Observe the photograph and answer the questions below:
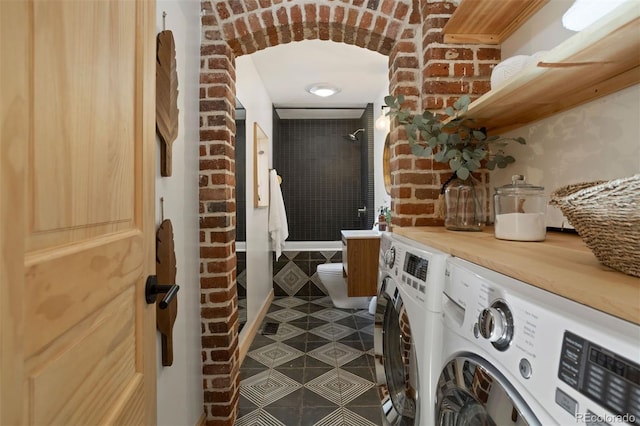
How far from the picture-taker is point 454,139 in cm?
150

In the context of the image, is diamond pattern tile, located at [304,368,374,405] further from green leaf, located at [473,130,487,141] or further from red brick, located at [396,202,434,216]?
green leaf, located at [473,130,487,141]

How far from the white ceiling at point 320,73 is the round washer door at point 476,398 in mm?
2671

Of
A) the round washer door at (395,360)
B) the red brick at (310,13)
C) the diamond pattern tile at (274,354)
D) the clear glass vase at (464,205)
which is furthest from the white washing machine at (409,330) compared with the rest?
the diamond pattern tile at (274,354)

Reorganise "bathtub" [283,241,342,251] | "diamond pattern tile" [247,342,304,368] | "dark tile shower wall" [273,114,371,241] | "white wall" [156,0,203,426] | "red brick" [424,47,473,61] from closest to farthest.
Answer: "white wall" [156,0,203,426]
"red brick" [424,47,473,61]
"diamond pattern tile" [247,342,304,368]
"bathtub" [283,241,342,251]
"dark tile shower wall" [273,114,371,241]

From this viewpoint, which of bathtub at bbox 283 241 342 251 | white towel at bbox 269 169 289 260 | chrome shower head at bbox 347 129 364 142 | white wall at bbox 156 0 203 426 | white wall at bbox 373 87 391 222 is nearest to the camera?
white wall at bbox 156 0 203 426

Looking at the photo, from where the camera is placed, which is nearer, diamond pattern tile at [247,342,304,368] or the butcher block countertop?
the butcher block countertop

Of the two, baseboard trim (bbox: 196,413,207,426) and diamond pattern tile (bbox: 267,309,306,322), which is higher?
baseboard trim (bbox: 196,413,207,426)

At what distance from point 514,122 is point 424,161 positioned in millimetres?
424

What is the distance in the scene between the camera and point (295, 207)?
17.4 ft

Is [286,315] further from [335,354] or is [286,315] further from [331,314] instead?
[335,354]

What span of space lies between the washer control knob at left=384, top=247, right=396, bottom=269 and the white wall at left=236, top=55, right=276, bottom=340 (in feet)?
5.69

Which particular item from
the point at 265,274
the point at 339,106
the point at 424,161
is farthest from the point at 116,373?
the point at 339,106

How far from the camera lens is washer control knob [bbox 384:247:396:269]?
1220 millimetres

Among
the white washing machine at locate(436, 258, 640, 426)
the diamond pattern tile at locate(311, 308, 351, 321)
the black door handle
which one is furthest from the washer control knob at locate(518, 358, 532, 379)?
the diamond pattern tile at locate(311, 308, 351, 321)
